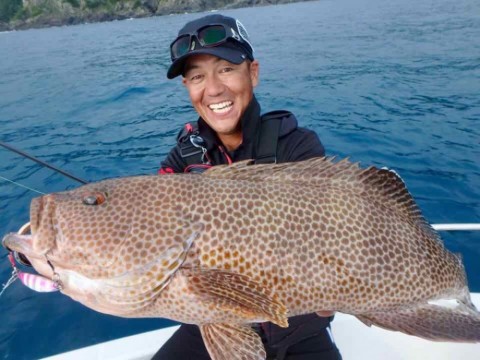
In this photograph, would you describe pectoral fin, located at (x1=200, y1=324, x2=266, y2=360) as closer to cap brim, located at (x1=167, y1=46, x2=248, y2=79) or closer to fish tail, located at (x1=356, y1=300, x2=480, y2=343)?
fish tail, located at (x1=356, y1=300, x2=480, y2=343)

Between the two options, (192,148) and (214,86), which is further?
(192,148)

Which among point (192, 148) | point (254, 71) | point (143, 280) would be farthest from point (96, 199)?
point (254, 71)

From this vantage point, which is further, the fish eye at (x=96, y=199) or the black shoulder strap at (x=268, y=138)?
the black shoulder strap at (x=268, y=138)

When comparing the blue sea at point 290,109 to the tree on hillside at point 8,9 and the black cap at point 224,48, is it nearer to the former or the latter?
the black cap at point 224,48

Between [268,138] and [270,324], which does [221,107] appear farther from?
[270,324]

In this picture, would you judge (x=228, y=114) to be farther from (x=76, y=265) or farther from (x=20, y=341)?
(x=20, y=341)

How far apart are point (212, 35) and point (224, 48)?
6.1 inches

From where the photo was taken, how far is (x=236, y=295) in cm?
217

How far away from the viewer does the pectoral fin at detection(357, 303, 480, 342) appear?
2.46 metres

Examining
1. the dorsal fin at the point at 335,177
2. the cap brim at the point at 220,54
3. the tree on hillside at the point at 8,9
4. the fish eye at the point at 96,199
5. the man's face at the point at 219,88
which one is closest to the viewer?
the fish eye at the point at 96,199

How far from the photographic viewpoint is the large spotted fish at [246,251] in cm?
223

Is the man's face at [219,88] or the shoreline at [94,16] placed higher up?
the shoreline at [94,16]

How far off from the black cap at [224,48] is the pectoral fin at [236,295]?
1730 millimetres

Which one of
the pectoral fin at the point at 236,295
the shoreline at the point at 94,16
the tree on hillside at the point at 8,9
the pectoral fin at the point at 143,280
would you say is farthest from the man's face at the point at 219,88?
the tree on hillside at the point at 8,9
